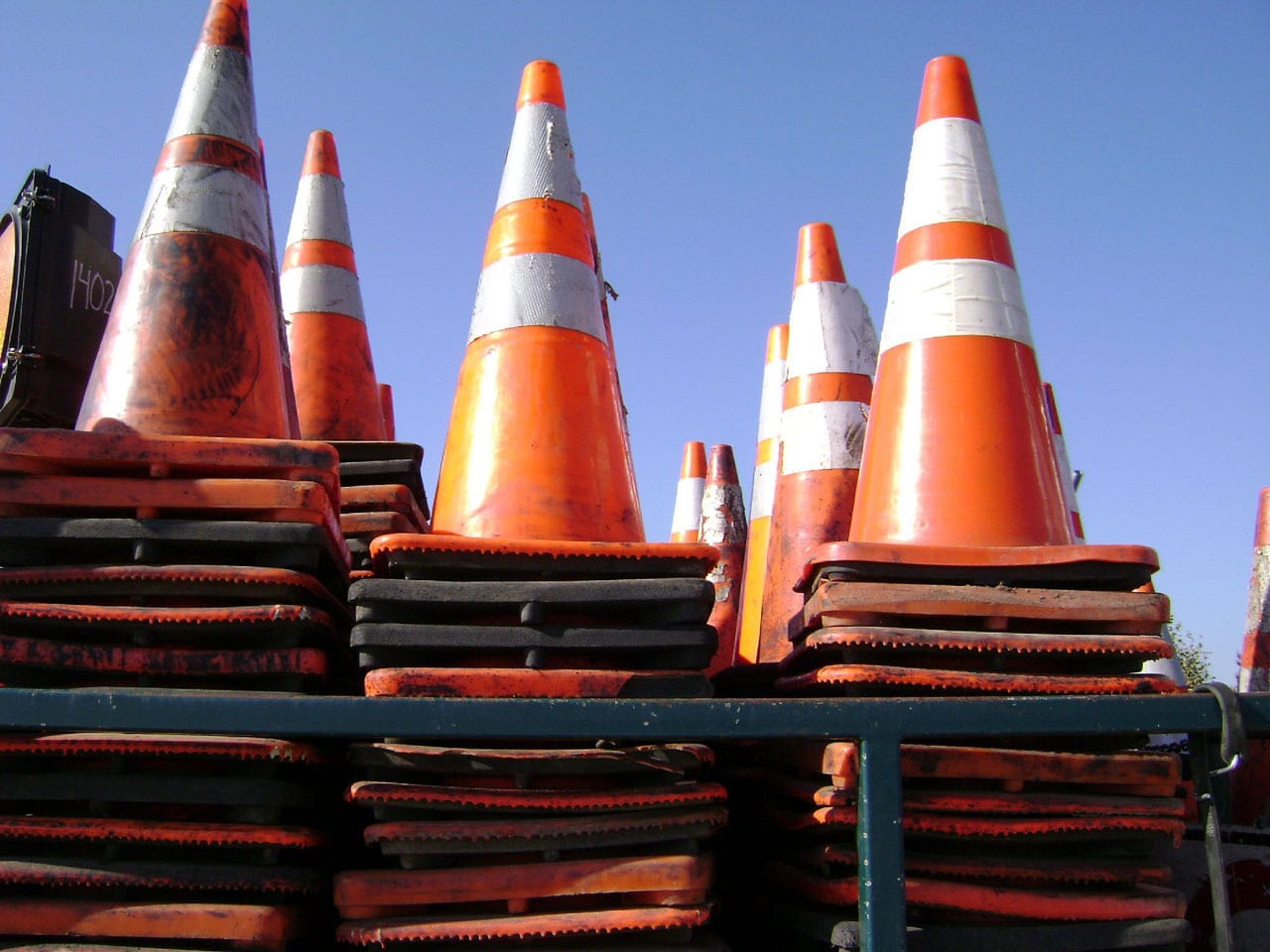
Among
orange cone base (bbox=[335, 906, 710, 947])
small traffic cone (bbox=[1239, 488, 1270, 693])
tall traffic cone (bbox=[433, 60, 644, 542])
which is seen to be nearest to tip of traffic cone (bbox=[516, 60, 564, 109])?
tall traffic cone (bbox=[433, 60, 644, 542])

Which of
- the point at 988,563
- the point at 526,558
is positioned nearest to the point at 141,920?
the point at 526,558

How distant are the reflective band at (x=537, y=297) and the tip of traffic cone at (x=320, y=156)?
2.75 m

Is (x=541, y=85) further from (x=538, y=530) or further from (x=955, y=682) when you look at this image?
(x=955, y=682)

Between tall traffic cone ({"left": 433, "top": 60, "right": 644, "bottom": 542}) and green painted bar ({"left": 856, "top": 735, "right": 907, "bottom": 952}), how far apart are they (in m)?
1.18

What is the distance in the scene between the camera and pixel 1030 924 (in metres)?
2.55

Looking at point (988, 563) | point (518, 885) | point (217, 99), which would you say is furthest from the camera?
point (217, 99)

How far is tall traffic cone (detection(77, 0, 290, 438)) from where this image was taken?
10.1 feet

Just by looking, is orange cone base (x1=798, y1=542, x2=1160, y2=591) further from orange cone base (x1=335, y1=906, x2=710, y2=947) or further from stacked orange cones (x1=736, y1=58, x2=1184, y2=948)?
orange cone base (x1=335, y1=906, x2=710, y2=947)

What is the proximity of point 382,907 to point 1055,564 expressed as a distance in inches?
75.6

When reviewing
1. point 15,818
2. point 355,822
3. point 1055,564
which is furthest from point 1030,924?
point 15,818

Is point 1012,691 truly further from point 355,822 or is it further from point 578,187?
point 578,187

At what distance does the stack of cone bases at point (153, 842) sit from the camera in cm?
229

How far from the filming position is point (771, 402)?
278 inches

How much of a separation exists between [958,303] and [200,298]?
2.46 m
